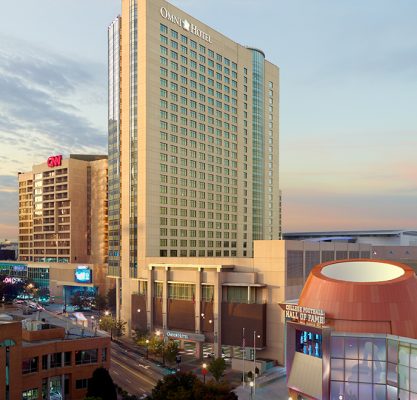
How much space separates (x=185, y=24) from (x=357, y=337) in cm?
10628

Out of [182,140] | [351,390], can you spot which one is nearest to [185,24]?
[182,140]

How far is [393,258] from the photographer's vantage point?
160 metres

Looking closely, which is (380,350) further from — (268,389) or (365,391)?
(268,389)

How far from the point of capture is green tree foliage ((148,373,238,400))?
52.1m

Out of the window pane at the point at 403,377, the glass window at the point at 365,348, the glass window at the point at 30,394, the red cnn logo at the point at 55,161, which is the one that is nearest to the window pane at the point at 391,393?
the window pane at the point at 403,377

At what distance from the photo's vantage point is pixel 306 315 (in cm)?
5891

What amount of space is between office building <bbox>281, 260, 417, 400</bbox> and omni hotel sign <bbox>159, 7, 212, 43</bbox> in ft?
303

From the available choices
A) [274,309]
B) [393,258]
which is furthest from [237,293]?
[393,258]

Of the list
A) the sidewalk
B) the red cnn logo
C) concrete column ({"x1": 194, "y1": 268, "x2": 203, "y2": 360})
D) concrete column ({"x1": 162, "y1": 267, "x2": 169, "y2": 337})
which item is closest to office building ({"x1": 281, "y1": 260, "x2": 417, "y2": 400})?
the sidewalk

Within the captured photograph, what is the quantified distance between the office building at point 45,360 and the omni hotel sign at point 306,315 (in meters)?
28.3

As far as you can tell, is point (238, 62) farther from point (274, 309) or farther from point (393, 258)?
point (274, 309)

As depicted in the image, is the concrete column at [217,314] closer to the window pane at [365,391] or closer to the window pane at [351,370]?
the window pane at [351,370]

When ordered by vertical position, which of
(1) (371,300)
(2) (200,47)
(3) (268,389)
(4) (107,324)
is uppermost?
(2) (200,47)

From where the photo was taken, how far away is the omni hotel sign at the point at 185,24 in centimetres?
12712
